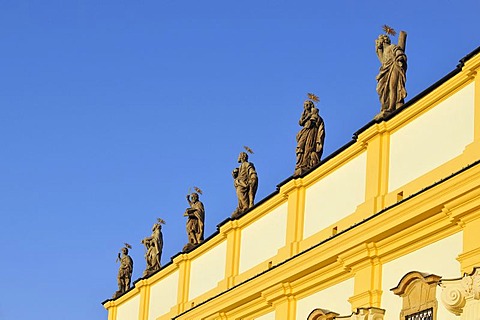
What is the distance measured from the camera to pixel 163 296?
35.5m

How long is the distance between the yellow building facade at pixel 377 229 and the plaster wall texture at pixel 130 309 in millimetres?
7514

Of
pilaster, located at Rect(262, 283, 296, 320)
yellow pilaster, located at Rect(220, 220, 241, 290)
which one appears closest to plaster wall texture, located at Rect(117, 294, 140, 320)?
yellow pilaster, located at Rect(220, 220, 241, 290)

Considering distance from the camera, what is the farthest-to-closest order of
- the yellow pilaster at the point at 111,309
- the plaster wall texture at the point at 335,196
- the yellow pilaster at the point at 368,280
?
the yellow pilaster at the point at 111,309, the plaster wall texture at the point at 335,196, the yellow pilaster at the point at 368,280

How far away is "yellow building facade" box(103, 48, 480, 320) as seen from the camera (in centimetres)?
2023

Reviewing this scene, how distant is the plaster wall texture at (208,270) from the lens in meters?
31.3

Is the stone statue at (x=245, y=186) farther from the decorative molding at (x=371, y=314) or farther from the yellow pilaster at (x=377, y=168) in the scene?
the decorative molding at (x=371, y=314)

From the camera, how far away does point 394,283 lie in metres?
22.1

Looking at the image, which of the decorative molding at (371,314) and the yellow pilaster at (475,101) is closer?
the yellow pilaster at (475,101)

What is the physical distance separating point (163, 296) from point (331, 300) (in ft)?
39.7

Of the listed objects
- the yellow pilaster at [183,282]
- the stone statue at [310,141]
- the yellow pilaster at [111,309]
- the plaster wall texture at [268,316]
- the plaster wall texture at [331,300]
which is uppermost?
the stone statue at [310,141]

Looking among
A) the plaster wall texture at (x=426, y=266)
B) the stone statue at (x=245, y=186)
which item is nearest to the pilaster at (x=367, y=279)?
the plaster wall texture at (x=426, y=266)

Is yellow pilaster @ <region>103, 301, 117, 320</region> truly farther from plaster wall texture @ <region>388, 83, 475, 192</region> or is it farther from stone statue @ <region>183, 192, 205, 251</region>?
plaster wall texture @ <region>388, 83, 475, 192</region>

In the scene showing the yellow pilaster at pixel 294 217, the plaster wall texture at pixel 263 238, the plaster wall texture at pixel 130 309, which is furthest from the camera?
the plaster wall texture at pixel 130 309

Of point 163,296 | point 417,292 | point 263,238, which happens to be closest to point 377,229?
point 417,292
